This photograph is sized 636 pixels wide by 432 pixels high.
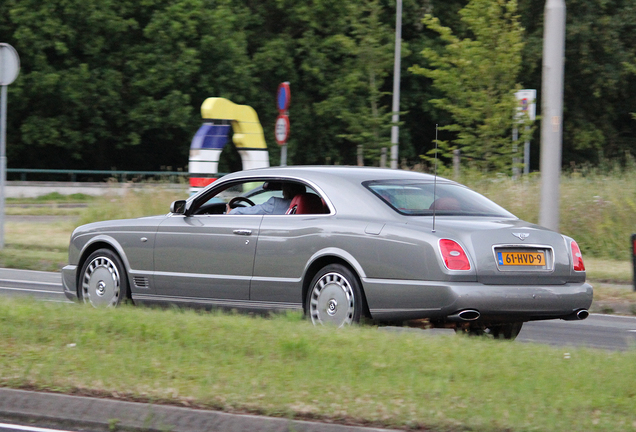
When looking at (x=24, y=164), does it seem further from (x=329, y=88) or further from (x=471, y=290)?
(x=471, y=290)

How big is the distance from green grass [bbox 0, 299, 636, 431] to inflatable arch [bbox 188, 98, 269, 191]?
44.5 ft

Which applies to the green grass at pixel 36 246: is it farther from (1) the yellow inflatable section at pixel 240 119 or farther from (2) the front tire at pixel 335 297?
(2) the front tire at pixel 335 297

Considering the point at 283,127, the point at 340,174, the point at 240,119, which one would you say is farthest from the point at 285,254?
the point at 240,119

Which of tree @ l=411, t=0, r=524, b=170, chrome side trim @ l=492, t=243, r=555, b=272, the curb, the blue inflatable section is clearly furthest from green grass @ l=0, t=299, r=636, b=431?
the blue inflatable section

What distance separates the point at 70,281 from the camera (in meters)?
9.54

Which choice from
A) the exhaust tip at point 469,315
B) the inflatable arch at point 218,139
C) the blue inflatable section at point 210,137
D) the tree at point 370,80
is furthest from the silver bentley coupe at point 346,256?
the tree at point 370,80

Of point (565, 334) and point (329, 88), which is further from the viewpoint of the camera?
point (329, 88)

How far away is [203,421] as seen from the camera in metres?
5.04

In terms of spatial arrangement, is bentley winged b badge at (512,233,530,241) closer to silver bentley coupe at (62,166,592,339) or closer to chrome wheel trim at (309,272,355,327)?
silver bentley coupe at (62,166,592,339)

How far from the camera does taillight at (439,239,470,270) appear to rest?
23.7 feet

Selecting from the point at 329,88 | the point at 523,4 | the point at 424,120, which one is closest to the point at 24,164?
the point at 329,88

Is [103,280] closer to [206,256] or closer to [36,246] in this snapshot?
[206,256]

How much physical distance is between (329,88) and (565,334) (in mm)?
34549

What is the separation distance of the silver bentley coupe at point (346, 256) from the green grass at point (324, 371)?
1.49ft
